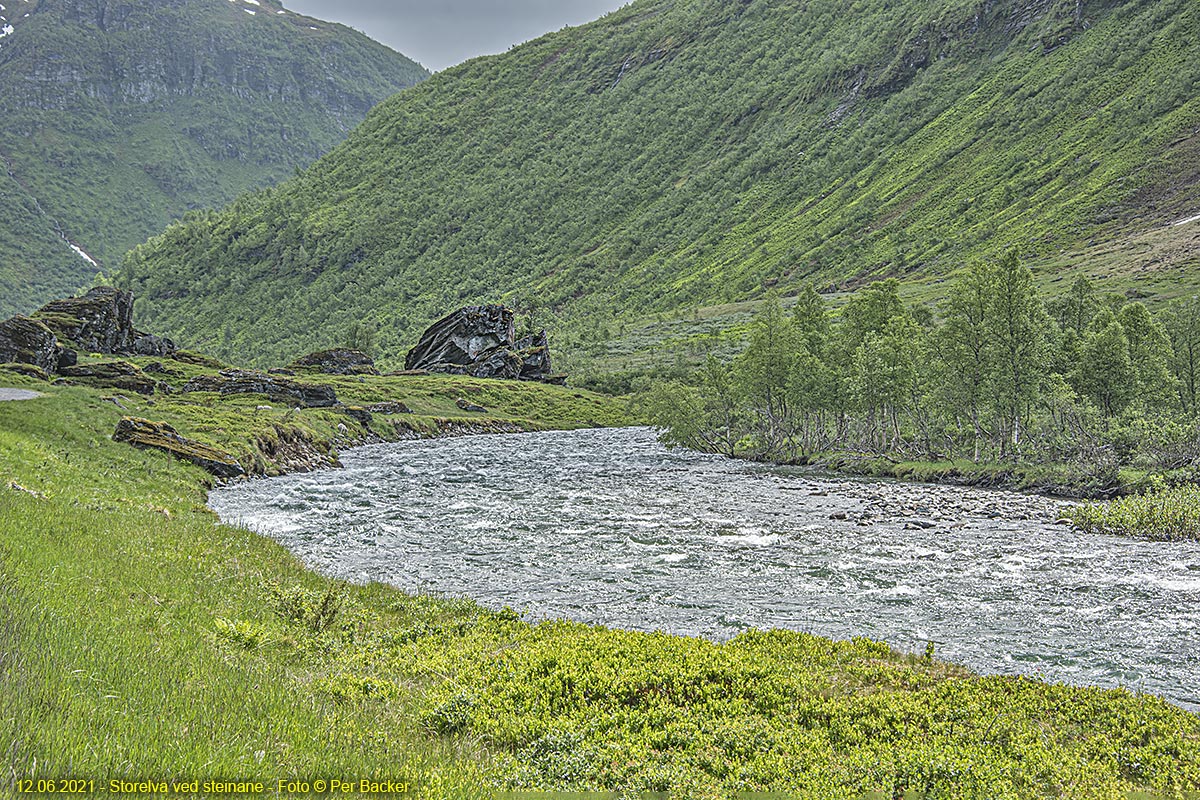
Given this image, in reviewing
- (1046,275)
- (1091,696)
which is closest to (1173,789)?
(1091,696)

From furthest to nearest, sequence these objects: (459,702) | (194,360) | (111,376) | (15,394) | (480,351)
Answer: (480,351), (194,360), (111,376), (15,394), (459,702)

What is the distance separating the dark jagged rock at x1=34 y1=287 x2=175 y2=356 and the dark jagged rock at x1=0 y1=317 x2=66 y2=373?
75.7 feet

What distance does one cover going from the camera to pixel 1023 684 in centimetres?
1466

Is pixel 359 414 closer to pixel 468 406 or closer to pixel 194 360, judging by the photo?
pixel 468 406

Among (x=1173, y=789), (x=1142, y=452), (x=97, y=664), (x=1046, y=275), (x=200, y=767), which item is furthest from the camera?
(x=1046, y=275)

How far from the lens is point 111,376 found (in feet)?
250

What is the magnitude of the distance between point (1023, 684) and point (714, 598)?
992 centimetres

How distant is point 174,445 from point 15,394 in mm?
14130

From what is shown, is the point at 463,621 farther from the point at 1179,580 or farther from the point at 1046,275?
the point at 1046,275

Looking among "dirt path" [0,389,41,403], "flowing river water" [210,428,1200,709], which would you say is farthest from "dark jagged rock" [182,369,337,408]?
"flowing river water" [210,428,1200,709]

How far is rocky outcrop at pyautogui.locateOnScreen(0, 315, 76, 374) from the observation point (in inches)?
2918

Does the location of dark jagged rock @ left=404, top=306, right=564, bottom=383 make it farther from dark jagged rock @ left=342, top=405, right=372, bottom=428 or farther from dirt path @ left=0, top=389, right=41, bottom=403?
dirt path @ left=0, top=389, right=41, bottom=403

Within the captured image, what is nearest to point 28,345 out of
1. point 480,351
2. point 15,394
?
point 15,394

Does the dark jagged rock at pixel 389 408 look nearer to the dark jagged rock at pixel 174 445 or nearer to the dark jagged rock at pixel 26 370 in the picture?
the dark jagged rock at pixel 26 370
